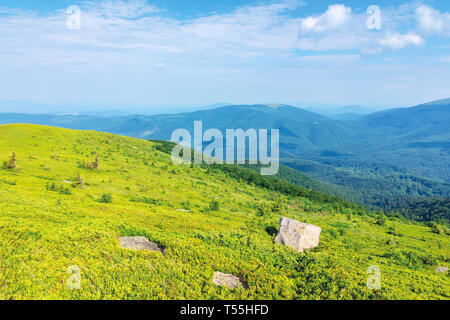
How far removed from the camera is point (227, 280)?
9.61 meters

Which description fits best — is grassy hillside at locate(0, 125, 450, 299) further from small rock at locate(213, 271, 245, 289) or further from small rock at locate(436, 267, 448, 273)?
small rock at locate(436, 267, 448, 273)

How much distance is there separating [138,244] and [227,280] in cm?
510

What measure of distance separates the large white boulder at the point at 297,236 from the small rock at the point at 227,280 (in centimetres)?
601

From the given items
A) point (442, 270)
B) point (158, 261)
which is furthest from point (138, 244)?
point (442, 270)

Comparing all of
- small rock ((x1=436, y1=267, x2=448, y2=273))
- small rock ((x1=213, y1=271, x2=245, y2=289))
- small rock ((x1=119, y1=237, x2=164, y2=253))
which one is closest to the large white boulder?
small rock ((x1=213, y1=271, x2=245, y2=289))

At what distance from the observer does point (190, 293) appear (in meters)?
8.43

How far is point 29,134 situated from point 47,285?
2047 inches

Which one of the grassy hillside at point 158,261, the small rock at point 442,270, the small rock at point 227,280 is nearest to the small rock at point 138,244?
the grassy hillside at point 158,261

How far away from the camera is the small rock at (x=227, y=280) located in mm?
9281

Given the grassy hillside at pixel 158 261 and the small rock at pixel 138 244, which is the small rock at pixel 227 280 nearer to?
the grassy hillside at pixel 158 261

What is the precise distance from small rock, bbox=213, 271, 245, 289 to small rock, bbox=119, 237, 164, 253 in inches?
129

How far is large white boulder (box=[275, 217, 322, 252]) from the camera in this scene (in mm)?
14695

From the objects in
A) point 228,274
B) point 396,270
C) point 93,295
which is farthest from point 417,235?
point 93,295
